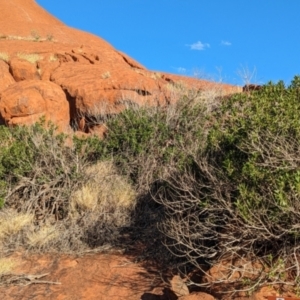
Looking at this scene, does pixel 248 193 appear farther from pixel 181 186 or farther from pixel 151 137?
pixel 151 137

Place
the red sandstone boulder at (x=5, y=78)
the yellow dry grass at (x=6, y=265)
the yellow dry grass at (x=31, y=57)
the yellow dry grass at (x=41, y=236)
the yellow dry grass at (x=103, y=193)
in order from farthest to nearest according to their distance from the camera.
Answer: the yellow dry grass at (x=31, y=57) → the red sandstone boulder at (x=5, y=78) → the yellow dry grass at (x=103, y=193) → the yellow dry grass at (x=41, y=236) → the yellow dry grass at (x=6, y=265)

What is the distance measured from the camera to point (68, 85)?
52.7 feet

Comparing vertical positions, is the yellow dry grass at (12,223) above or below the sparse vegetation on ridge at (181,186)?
below

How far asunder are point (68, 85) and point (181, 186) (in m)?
10.3

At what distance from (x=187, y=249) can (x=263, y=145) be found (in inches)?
76.1

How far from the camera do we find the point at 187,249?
6406mm

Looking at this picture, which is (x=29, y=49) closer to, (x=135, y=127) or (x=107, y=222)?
(x=135, y=127)

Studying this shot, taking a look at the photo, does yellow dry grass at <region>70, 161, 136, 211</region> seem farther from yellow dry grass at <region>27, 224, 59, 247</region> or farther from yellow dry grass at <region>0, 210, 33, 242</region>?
yellow dry grass at <region>0, 210, 33, 242</region>

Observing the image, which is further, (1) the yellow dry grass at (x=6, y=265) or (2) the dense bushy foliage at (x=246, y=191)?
(1) the yellow dry grass at (x=6, y=265)

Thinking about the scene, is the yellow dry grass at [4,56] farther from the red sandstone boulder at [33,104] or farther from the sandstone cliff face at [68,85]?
the red sandstone boulder at [33,104]

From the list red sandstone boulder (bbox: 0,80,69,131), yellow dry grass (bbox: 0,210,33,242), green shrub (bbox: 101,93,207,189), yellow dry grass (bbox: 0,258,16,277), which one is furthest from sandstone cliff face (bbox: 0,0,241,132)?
yellow dry grass (bbox: 0,258,16,277)

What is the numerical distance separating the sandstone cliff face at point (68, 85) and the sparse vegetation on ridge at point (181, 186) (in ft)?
9.68

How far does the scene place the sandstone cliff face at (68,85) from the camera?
14922 millimetres

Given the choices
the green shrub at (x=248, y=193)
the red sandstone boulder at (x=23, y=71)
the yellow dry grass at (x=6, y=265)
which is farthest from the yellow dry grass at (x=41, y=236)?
the red sandstone boulder at (x=23, y=71)
